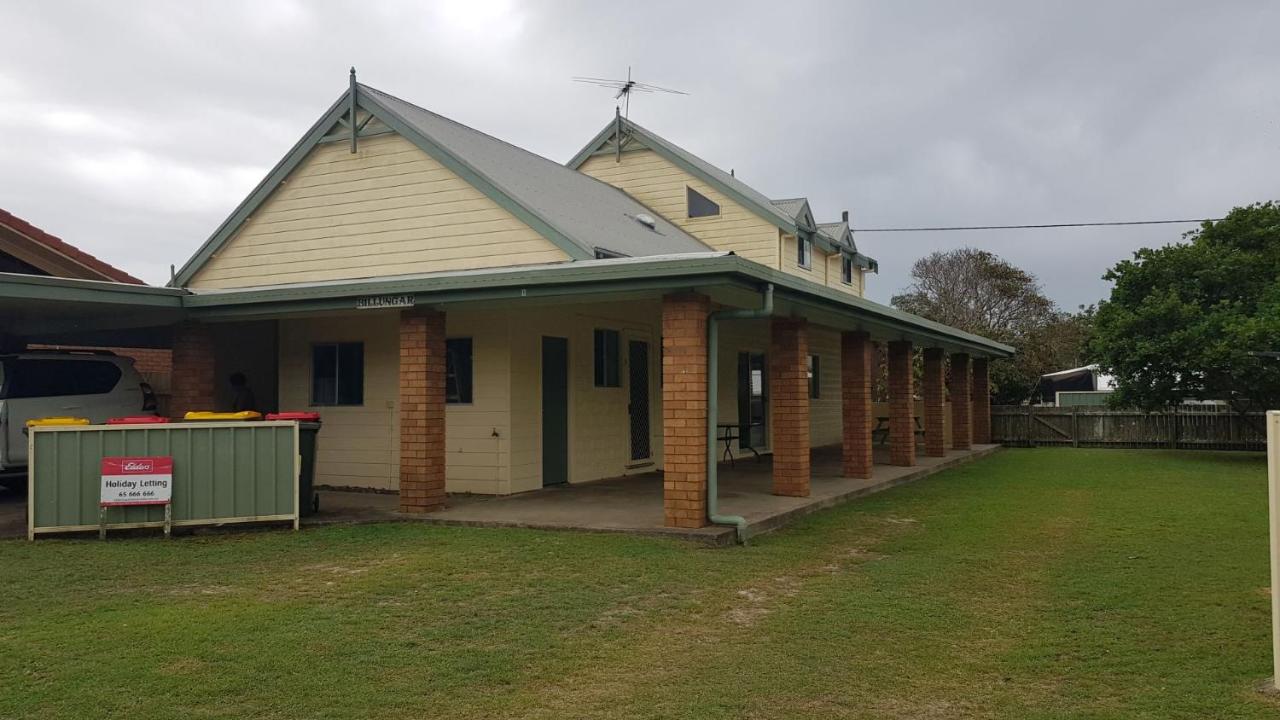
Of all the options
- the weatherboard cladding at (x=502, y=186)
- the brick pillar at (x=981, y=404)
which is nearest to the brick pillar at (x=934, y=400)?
the brick pillar at (x=981, y=404)

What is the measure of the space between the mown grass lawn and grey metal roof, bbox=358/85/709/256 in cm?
441

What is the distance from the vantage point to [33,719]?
4.22 metres

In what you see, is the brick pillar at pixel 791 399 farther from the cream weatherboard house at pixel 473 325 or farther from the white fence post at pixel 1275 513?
the white fence post at pixel 1275 513

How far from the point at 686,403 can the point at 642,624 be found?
3.13 meters

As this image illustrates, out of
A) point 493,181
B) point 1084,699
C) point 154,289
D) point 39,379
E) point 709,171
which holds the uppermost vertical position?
point 709,171

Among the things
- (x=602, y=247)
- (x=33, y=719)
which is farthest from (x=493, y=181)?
(x=33, y=719)

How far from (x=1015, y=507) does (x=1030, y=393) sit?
21363mm

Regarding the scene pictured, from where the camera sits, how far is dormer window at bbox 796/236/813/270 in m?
19.8

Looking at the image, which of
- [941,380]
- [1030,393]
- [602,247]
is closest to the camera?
[602,247]

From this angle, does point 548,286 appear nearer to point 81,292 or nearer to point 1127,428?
point 81,292

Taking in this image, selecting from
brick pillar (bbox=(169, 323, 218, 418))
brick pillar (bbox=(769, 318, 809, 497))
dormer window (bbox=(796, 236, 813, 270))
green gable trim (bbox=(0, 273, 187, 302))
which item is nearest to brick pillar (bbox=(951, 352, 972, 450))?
dormer window (bbox=(796, 236, 813, 270))

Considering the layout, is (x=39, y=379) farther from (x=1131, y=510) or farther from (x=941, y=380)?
(x=941, y=380)

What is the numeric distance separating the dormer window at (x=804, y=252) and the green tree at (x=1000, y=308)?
18351 mm

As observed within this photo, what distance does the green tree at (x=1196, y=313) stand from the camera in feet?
57.8
